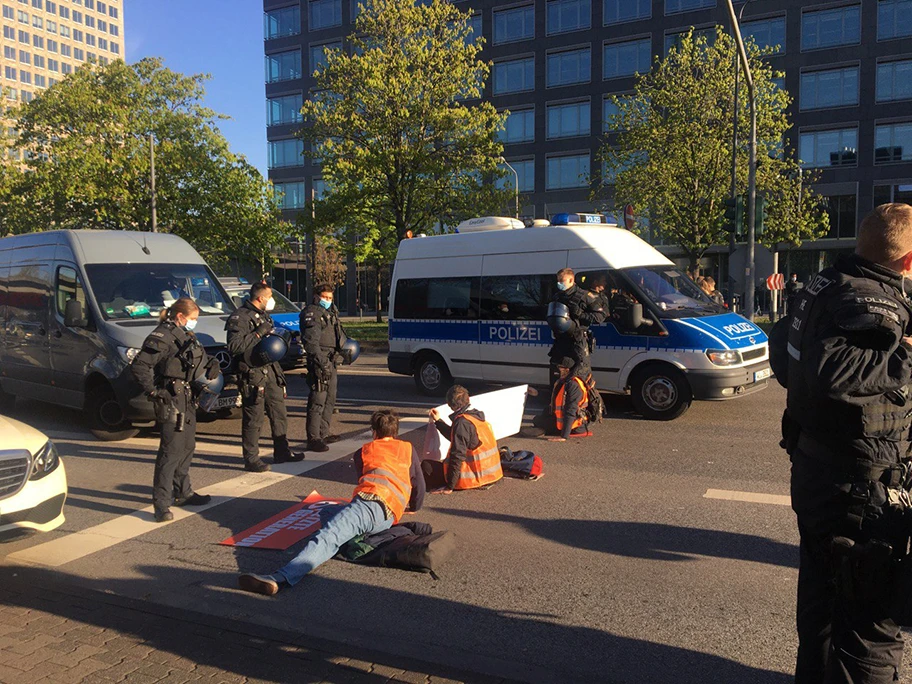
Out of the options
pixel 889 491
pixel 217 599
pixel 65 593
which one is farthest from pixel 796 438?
pixel 65 593

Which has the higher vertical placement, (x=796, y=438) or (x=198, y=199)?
(x=198, y=199)

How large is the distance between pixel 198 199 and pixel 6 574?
2479cm

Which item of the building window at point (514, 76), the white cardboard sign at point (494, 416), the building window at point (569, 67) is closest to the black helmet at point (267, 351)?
the white cardboard sign at point (494, 416)

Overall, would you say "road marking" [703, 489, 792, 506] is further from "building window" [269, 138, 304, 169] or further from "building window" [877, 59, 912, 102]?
"building window" [269, 138, 304, 169]

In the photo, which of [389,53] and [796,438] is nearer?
[796,438]

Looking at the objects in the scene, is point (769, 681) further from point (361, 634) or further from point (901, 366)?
point (361, 634)

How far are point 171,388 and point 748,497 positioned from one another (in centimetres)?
483

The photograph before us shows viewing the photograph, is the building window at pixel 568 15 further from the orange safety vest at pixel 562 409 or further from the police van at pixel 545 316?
the orange safety vest at pixel 562 409

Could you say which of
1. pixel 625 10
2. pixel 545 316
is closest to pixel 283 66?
pixel 625 10

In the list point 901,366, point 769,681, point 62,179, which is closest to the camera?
point 901,366

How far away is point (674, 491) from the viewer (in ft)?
21.7

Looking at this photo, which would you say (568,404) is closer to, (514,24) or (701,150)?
(701,150)

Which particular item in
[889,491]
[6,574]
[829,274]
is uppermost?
[829,274]

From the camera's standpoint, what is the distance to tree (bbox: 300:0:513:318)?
75.7ft
